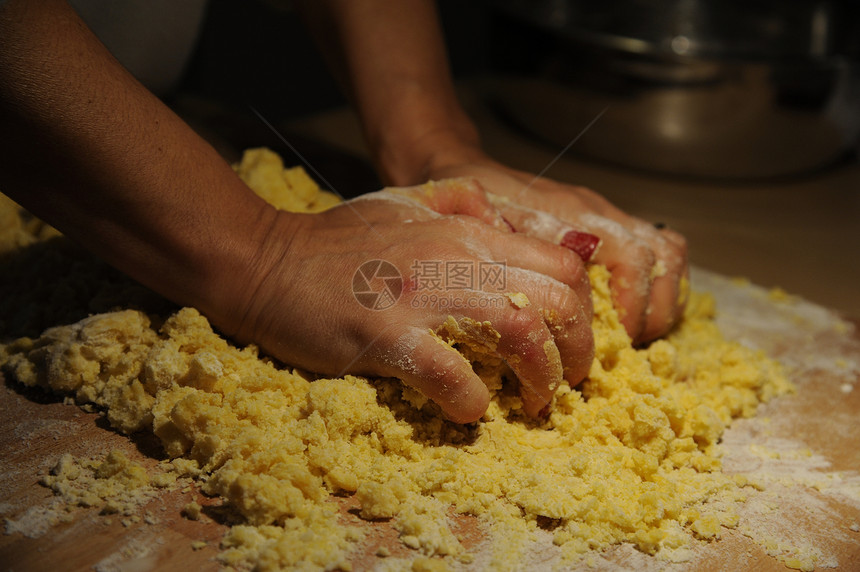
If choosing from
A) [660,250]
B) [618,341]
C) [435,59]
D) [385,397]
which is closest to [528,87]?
[435,59]

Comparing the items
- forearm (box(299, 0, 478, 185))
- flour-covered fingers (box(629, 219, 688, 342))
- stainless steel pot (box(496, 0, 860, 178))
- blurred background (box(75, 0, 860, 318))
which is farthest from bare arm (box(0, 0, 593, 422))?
stainless steel pot (box(496, 0, 860, 178))

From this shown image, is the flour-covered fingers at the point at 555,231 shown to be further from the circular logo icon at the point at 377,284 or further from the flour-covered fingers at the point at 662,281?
the circular logo icon at the point at 377,284

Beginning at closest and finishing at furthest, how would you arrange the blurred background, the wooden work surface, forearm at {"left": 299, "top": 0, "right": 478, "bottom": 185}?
the wooden work surface, forearm at {"left": 299, "top": 0, "right": 478, "bottom": 185}, the blurred background

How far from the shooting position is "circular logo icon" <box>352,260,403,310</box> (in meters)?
0.80

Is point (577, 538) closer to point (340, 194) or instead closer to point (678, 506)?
point (678, 506)

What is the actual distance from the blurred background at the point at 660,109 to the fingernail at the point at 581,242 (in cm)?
55

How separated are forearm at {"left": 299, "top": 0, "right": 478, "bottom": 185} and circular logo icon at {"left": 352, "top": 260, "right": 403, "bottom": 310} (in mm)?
379

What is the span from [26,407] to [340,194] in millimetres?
666

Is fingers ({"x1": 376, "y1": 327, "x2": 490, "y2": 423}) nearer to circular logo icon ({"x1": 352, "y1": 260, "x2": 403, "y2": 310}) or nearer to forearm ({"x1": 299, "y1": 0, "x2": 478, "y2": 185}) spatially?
circular logo icon ({"x1": 352, "y1": 260, "x2": 403, "y2": 310})

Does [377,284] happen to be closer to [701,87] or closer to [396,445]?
[396,445]

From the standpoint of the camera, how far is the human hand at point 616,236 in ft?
3.14

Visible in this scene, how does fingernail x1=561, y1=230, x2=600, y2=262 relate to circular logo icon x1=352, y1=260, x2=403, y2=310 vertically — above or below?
above

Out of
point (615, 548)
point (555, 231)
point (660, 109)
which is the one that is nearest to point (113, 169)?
point (555, 231)

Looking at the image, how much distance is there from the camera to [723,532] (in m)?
0.76
